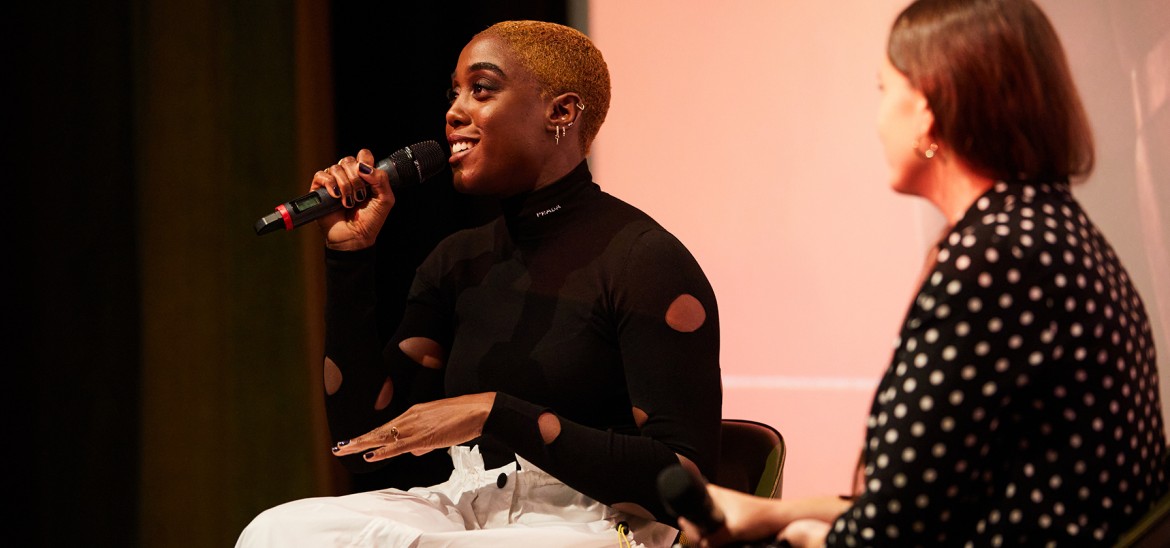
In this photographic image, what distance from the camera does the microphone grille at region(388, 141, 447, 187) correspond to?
1704mm

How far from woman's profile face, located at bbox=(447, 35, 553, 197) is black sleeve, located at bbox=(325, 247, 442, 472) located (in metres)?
0.22

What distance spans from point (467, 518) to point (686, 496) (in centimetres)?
71

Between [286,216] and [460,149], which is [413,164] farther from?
[286,216]

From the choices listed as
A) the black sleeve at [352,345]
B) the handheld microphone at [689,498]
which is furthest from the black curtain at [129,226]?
the handheld microphone at [689,498]

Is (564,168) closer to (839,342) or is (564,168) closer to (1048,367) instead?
(839,342)

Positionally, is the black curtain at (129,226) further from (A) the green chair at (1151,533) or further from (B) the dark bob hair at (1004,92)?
(A) the green chair at (1151,533)

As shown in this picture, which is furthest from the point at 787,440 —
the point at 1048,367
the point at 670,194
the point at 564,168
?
the point at 1048,367

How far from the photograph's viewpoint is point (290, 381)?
2.52 metres

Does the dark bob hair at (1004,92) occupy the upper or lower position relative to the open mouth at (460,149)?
lower

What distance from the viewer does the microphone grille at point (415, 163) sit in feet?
5.59

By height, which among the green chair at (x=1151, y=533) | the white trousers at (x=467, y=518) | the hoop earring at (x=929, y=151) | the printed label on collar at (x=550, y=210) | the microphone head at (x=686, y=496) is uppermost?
the printed label on collar at (x=550, y=210)

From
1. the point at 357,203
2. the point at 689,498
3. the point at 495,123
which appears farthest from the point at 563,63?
the point at 689,498

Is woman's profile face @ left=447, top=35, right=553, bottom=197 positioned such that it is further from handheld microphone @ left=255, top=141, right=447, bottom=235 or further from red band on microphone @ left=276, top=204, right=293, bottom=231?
red band on microphone @ left=276, top=204, right=293, bottom=231

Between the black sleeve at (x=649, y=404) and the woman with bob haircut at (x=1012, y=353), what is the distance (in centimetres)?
50
